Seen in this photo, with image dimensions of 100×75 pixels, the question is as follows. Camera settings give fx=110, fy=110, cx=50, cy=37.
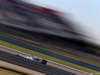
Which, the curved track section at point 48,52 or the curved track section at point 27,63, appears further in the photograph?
the curved track section at point 48,52

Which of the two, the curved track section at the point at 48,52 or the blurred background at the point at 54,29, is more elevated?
the blurred background at the point at 54,29

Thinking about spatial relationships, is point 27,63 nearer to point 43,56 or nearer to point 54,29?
point 43,56

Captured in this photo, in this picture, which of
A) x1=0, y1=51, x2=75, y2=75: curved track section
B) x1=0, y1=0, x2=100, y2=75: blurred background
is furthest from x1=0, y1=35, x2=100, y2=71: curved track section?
x1=0, y1=51, x2=75, y2=75: curved track section

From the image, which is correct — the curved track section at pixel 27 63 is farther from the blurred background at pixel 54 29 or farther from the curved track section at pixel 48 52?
the curved track section at pixel 48 52

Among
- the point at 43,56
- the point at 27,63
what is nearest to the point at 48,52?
the point at 43,56

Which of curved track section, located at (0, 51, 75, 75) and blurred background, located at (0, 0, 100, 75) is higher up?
blurred background, located at (0, 0, 100, 75)

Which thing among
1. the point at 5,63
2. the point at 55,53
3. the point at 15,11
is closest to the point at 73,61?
the point at 55,53

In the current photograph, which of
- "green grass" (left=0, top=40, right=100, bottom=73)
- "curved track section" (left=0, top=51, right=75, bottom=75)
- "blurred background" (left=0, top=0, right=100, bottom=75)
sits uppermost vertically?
"blurred background" (left=0, top=0, right=100, bottom=75)

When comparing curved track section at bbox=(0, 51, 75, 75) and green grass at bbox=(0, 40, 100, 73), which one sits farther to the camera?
green grass at bbox=(0, 40, 100, 73)

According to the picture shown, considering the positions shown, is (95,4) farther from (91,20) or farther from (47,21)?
(47,21)

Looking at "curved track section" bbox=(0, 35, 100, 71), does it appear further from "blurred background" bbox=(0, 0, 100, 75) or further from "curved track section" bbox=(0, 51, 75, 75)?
"curved track section" bbox=(0, 51, 75, 75)

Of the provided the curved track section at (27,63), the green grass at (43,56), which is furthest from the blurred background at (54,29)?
the curved track section at (27,63)
